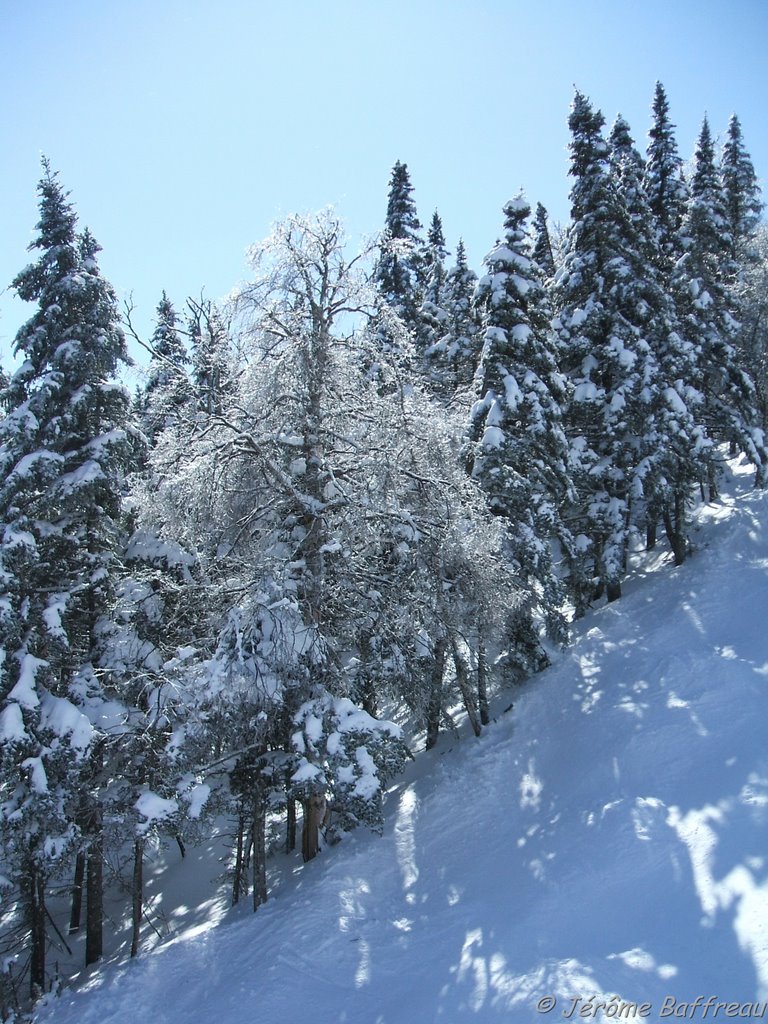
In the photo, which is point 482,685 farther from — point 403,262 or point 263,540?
point 403,262

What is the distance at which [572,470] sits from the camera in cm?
1838

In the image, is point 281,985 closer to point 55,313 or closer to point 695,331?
point 55,313

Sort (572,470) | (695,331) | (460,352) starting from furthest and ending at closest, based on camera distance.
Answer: (460,352) < (695,331) < (572,470)

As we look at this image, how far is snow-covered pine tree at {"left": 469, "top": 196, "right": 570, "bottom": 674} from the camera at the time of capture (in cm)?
1589

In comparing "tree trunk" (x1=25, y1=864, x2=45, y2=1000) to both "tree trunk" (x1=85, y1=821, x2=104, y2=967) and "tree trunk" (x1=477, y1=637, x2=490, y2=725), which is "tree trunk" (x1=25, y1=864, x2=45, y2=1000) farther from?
"tree trunk" (x1=477, y1=637, x2=490, y2=725)

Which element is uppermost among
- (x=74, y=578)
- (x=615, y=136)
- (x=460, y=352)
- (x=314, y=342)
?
(x=615, y=136)

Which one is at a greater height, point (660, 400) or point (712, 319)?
point (712, 319)

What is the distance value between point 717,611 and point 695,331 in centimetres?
1146

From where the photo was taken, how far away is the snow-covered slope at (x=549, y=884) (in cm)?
702

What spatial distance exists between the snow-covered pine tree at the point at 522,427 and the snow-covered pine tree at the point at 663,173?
13.3 m

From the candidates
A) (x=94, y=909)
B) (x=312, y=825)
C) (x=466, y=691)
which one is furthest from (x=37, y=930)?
(x=466, y=691)

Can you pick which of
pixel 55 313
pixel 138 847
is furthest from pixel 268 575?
pixel 138 847

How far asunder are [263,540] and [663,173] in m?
25.7

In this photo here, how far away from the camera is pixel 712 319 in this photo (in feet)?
75.4
